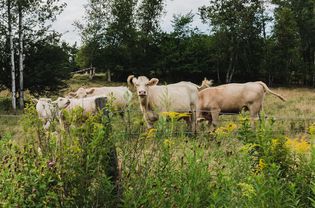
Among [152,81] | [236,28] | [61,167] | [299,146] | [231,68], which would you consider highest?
[236,28]

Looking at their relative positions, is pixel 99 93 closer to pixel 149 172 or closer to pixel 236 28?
pixel 149 172

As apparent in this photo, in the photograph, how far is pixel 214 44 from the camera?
46.9m

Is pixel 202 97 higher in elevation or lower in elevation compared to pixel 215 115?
higher

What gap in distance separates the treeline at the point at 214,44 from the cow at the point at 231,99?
3094 centimetres

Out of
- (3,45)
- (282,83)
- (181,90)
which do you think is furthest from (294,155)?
(282,83)

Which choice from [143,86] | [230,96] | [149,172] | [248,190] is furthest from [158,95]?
[248,190]

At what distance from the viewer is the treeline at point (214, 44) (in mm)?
45438

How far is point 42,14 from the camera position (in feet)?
86.1

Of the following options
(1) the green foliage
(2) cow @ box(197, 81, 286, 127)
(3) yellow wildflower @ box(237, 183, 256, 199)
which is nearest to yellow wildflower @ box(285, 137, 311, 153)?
(3) yellow wildflower @ box(237, 183, 256, 199)

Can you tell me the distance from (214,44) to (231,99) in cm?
3307

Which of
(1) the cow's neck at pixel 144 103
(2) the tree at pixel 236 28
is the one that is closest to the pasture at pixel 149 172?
(1) the cow's neck at pixel 144 103

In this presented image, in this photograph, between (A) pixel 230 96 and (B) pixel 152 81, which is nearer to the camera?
(B) pixel 152 81

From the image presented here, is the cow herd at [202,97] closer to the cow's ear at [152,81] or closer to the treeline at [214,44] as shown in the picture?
the cow's ear at [152,81]

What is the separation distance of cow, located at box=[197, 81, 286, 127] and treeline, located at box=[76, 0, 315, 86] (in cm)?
3094
